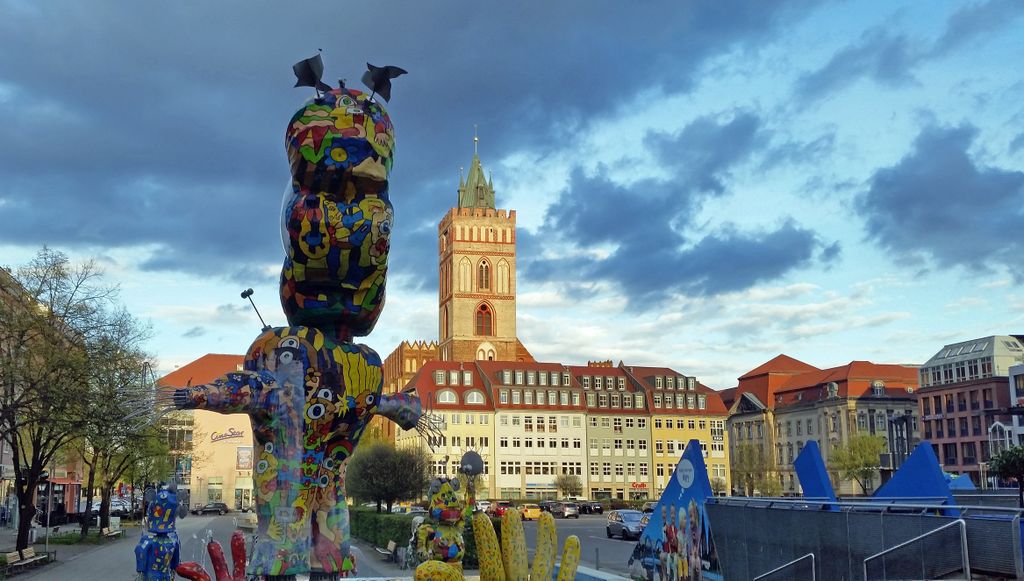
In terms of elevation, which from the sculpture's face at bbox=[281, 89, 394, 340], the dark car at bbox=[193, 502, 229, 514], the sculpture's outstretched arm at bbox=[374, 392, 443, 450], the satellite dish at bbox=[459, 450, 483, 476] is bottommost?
the dark car at bbox=[193, 502, 229, 514]

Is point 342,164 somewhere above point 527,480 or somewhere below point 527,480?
above

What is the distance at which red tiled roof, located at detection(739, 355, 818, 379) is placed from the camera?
3846 inches

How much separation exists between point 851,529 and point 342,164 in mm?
8819

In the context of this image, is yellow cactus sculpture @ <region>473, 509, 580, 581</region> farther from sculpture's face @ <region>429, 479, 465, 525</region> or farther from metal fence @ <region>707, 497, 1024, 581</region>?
metal fence @ <region>707, 497, 1024, 581</region>

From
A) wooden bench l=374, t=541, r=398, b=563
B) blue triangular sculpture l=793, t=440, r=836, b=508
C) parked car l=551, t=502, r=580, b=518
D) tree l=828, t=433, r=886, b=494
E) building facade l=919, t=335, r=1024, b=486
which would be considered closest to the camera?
blue triangular sculpture l=793, t=440, r=836, b=508

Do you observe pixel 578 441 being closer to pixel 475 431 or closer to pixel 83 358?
pixel 475 431

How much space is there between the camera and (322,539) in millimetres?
10453

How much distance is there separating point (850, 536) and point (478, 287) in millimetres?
90290

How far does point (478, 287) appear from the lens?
339 feet

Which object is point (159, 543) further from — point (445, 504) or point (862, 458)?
point (862, 458)

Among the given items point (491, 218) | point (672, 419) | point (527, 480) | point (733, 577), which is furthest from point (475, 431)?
point (733, 577)

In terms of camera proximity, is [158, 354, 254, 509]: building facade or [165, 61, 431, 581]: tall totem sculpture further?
[158, 354, 254, 509]: building facade

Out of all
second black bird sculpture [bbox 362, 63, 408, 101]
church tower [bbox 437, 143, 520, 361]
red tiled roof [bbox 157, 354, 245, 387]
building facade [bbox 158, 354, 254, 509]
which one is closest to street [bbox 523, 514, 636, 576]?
second black bird sculpture [bbox 362, 63, 408, 101]

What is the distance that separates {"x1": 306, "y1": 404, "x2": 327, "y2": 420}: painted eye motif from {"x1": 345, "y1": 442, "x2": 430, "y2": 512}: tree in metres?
24.2
